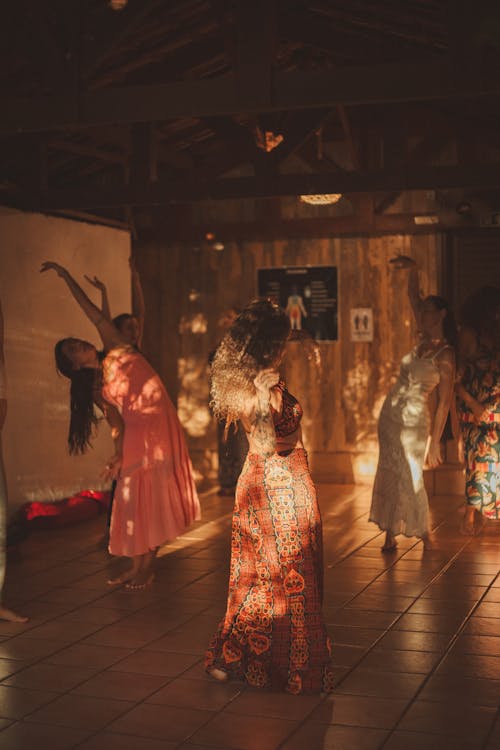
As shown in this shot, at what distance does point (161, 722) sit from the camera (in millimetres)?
3748

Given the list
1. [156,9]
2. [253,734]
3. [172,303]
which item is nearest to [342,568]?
[253,734]

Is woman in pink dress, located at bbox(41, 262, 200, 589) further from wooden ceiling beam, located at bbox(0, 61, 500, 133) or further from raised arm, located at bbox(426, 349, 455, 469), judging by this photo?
raised arm, located at bbox(426, 349, 455, 469)

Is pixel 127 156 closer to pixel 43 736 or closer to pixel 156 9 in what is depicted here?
pixel 156 9

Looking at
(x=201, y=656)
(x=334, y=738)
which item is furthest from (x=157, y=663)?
(x=334, y=738)

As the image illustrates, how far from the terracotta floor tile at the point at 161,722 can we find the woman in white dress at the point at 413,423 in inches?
122

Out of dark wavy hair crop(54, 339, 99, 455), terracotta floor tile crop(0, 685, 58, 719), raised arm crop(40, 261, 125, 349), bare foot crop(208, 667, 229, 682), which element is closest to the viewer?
terracotta floor tile crop(0, 685, 58, 719)

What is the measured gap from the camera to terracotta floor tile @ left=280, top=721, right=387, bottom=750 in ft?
11.4

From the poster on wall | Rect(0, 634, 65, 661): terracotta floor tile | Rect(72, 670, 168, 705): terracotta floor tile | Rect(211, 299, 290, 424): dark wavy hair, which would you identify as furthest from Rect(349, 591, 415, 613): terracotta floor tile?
the poster on wall

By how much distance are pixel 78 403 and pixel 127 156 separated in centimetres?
301

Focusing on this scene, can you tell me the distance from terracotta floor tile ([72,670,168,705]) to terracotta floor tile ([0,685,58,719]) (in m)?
0.13

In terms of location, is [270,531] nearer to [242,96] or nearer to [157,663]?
[157,663]

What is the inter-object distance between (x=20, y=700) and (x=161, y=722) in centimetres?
64

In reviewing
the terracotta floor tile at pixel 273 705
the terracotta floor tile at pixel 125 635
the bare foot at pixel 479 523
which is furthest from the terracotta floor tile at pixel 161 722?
the bare foot at pixel 479 523

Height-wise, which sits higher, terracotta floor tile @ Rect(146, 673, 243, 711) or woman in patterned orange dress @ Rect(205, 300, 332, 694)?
woman in patterned orange dress @ Rect(205, 300, 332, 694)
